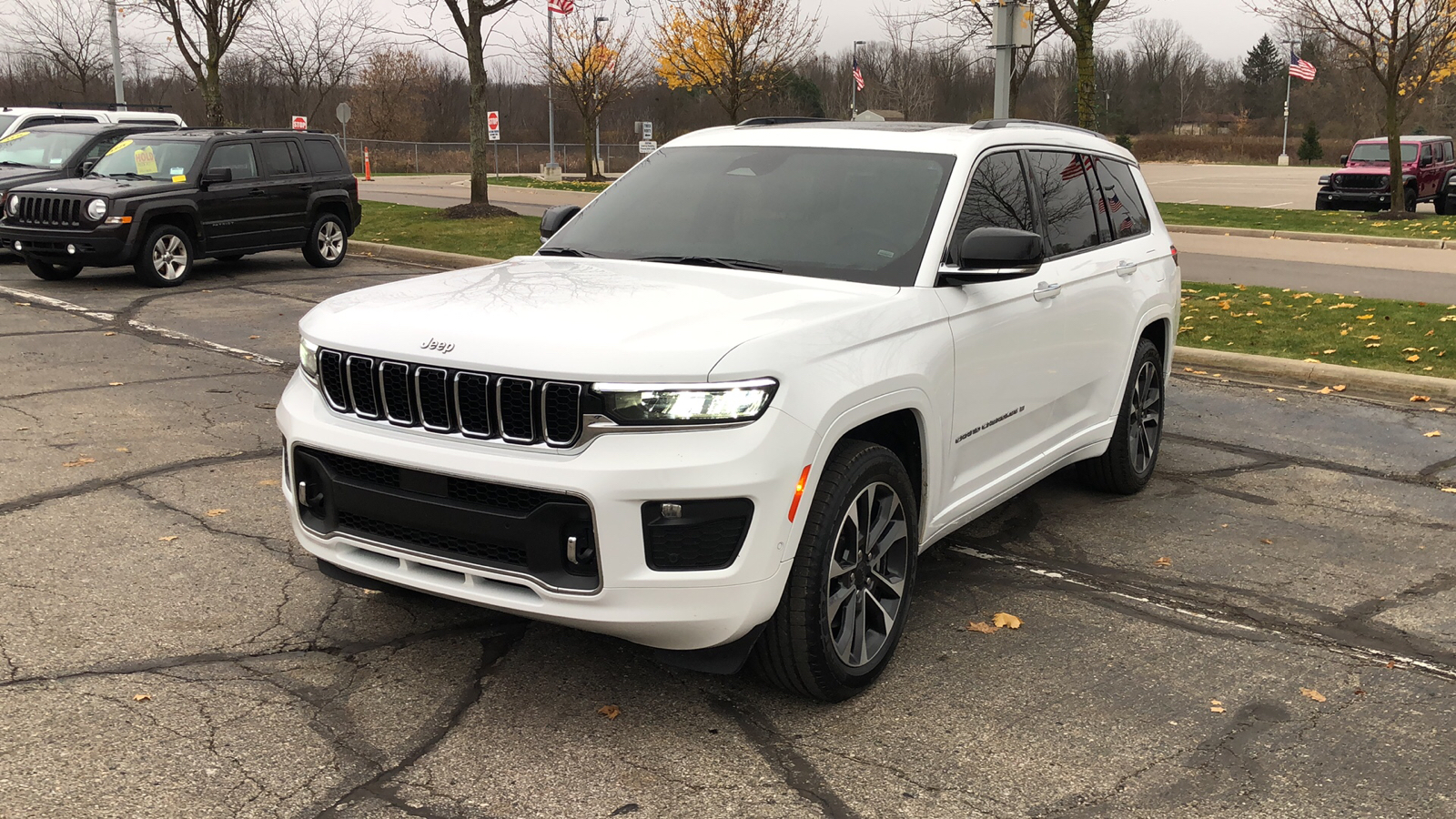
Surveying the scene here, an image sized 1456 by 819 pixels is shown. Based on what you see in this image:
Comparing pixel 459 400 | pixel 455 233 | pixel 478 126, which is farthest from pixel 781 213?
pixel 478 126

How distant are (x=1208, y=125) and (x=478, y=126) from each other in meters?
95.5

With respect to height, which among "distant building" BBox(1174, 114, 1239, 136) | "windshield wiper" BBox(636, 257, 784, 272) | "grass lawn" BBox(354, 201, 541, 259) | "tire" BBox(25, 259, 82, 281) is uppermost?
"distant building" BBox(1174, 114, 1239, 136)

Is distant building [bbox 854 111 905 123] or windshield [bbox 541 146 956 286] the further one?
distant building [bbox 854 111 905 123]

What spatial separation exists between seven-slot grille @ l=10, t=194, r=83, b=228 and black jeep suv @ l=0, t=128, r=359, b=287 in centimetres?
1

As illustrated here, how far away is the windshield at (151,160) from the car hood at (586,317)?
11020mm

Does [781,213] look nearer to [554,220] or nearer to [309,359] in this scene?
[554,220]

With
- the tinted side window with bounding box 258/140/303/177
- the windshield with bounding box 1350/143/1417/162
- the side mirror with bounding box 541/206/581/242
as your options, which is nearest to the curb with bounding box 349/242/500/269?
the tinted side window with bounding box 258/140/303/177

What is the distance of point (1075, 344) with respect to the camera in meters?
5.47

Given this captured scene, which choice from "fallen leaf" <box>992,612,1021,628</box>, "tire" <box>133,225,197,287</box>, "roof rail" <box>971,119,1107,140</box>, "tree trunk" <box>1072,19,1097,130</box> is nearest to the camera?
Answer: "fallen leaf" <box>992,612,1021,628</box>

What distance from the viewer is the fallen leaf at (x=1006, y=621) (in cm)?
466

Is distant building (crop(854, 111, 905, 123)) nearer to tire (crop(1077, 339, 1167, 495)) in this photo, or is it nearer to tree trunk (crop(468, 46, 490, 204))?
tire (crop(1077, 339, 1167, 495))

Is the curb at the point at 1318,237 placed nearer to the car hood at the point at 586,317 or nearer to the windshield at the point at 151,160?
the windshield at the point at 151,160

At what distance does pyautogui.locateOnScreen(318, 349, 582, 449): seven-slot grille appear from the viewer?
11.4 feet

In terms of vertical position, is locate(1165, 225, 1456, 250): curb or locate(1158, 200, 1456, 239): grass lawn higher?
locate(1158, 200, 1456, 239): grass lawn
